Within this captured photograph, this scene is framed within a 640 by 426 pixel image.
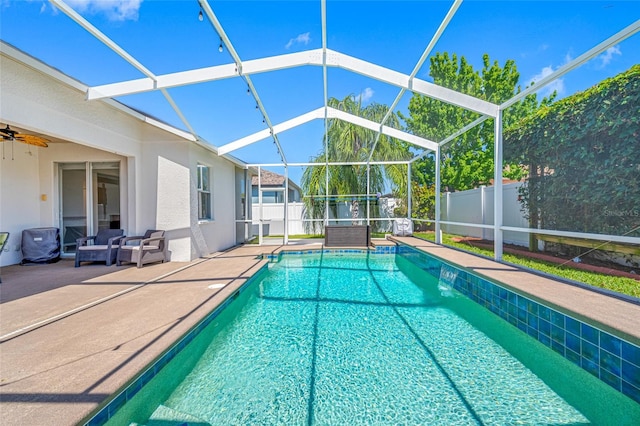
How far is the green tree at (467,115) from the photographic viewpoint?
1307 cm

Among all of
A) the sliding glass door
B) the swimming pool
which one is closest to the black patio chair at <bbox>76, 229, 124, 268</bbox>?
the sliding glass door

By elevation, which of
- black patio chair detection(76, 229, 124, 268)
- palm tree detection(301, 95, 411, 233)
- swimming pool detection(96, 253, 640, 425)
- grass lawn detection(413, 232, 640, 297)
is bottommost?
swimming pool detection(96, 253, 640, 425)

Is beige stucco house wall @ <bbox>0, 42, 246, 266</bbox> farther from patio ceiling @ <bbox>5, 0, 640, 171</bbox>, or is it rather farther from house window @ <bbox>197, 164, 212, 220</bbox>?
patio ceiling @ <bbox>5, 0, 640, 171</bbox>

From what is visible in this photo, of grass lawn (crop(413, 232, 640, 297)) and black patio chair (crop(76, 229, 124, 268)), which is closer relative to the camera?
grass lawn (crop(413, 232, 640, 297))

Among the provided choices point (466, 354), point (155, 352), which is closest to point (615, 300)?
point (466, 354)

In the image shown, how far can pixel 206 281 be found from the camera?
4.83m

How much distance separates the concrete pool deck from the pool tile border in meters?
0.11

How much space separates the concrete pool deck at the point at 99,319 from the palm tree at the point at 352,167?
7.03m

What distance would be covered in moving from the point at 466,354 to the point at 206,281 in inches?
150

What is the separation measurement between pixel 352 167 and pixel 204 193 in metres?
6.23

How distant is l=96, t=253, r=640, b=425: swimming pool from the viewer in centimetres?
224

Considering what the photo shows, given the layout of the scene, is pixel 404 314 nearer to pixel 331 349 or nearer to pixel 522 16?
pixel 331 349

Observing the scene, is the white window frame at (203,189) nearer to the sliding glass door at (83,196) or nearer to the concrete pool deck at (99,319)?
the sliding glass door at (83,196)

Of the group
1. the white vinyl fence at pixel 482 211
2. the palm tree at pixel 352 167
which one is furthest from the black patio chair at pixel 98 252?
the white vinyl fence at pixel 482 211
